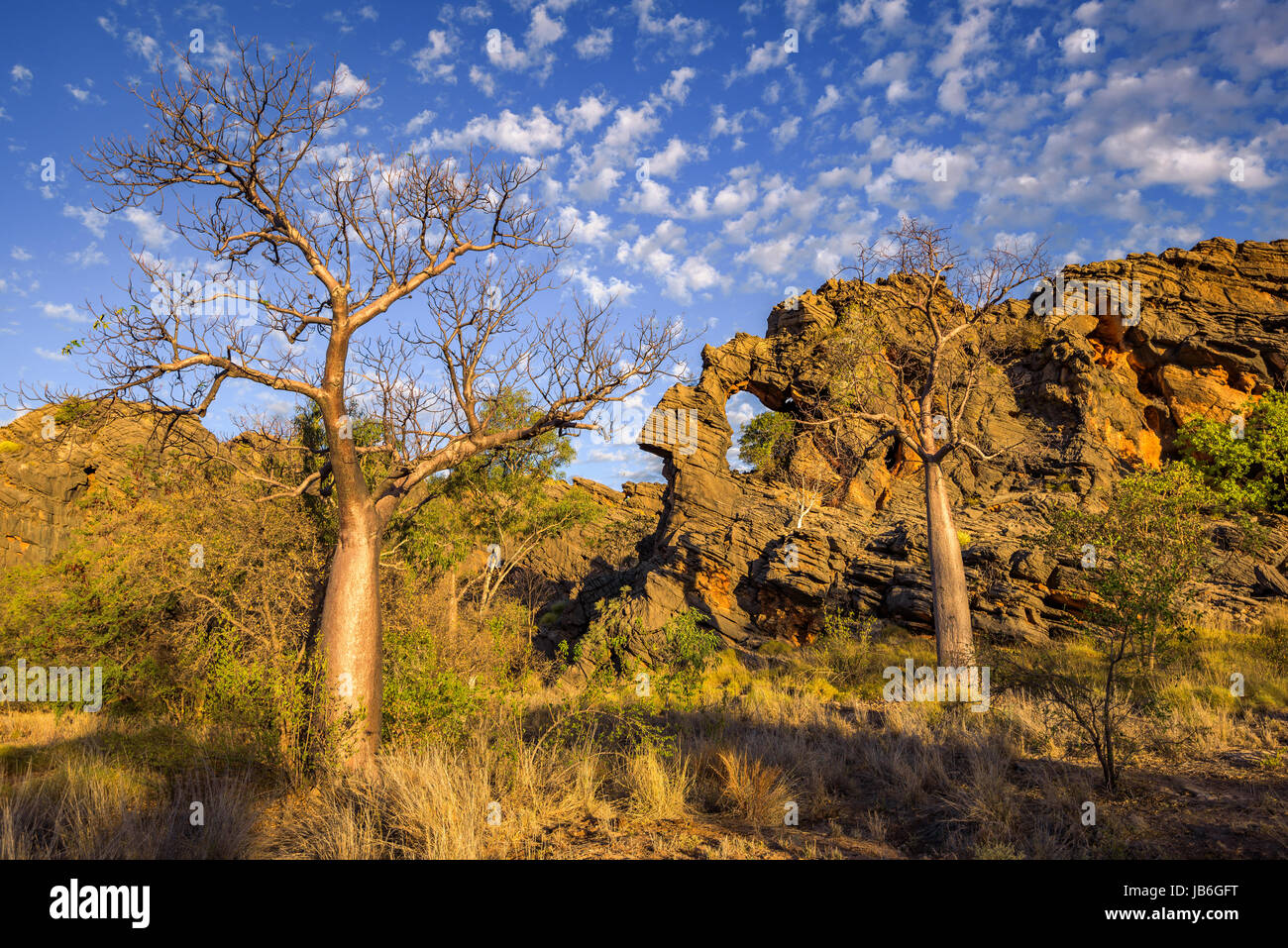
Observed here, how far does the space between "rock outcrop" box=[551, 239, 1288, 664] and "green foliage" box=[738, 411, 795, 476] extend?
1.64 m

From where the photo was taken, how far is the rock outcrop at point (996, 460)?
1736 centimetres

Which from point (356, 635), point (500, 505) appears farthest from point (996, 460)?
point (356, 635)

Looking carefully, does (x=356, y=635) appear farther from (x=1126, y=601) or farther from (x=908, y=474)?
(x=908, y=474)

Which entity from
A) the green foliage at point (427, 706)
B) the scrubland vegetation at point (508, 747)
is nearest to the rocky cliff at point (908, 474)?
the scrubland vegetation at point (508, 747)

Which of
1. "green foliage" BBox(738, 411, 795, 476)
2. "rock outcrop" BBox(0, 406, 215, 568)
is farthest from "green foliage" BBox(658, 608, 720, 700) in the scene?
"rock outcrop" BBox(0, 406, 215, 568)

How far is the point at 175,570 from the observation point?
980 centimetres

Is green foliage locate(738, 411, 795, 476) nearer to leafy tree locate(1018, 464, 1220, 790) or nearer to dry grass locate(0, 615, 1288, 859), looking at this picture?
leafy tree locate(1018, 464, 1220, 790)

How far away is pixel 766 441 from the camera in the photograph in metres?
37.8

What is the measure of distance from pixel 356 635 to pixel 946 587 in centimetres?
978

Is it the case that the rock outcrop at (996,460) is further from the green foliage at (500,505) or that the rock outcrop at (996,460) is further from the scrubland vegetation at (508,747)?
the scrubland vegetation at (508,747)

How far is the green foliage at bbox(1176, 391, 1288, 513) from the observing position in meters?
22.7
